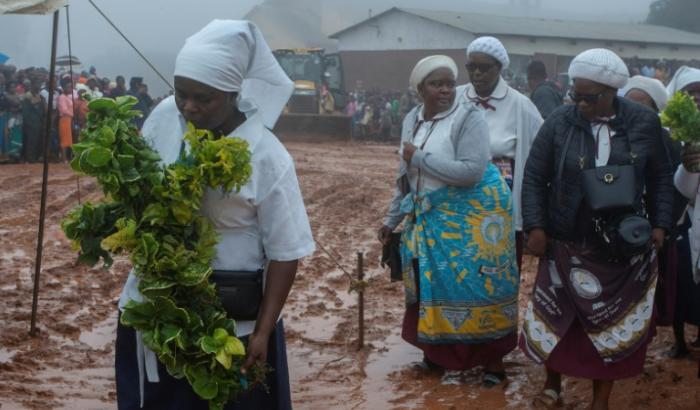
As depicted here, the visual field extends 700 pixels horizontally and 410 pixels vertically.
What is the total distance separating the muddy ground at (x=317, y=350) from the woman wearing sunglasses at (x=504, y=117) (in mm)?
1031

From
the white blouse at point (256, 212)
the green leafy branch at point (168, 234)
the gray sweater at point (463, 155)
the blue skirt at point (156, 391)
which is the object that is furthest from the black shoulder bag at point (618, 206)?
the green leafy branch at point (168, 234)

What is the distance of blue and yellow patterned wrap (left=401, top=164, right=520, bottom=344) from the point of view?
5621 mm

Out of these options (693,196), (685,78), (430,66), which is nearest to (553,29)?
(685,78)

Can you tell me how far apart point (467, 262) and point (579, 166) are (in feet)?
3.29

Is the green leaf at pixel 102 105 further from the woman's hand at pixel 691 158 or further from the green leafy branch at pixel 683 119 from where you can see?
the woman's hand at pixel 691 158

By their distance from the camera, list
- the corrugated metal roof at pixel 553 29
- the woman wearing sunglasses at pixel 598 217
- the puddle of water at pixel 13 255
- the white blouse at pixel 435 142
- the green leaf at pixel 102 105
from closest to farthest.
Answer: the green leaf at pixel 102 105, the woman wearing sunglasses at pixel 598 217, the white blouse at pixel 435 142, the puddle of water at pixel 13 255, the corrugated metal roof at pixel 553 29

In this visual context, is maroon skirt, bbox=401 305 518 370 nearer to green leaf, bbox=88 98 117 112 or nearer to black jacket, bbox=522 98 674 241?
black jacket, bbox=522 98 674 241

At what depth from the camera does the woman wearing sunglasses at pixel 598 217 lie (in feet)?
15.8

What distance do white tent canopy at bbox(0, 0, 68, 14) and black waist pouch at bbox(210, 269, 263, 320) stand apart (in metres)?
3.63

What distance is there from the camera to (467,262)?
561 cm

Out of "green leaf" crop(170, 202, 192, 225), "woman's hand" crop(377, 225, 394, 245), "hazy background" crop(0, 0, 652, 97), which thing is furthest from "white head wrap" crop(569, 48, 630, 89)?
"hazy background" crop(0, 0, 652, 97)

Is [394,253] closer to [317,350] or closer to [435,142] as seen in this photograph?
[435,142]

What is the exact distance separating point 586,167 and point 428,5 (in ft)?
259

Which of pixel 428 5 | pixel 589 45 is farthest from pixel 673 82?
pixel 428 5
